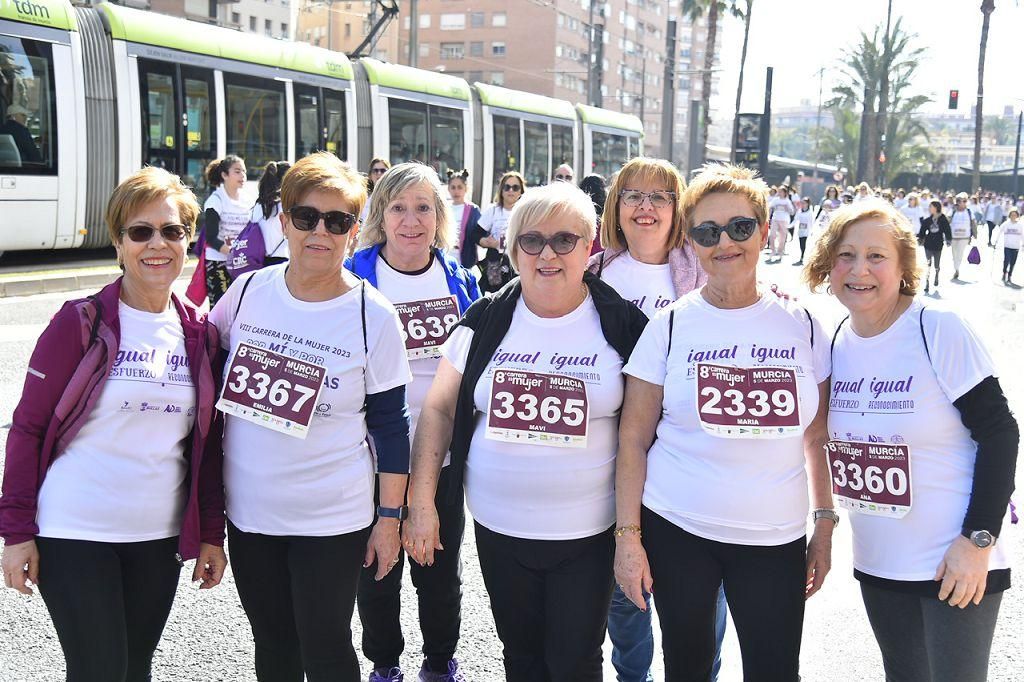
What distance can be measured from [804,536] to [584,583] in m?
0.64

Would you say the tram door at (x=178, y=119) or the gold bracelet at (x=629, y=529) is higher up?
the tram door at (x=178, y=119)

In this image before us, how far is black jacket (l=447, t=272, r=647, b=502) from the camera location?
2.83 meters

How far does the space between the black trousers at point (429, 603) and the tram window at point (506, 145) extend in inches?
710

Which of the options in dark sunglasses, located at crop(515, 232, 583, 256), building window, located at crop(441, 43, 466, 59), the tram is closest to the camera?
dark sunglasses, located at crop(515, 232, 583, 256)

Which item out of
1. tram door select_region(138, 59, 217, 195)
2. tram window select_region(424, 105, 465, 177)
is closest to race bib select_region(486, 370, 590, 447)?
tram door select_region(138, 59, 217, 195)

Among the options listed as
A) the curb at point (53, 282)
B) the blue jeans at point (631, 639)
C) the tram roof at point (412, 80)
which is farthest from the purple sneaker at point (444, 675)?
the tram roof at point (412, 80)

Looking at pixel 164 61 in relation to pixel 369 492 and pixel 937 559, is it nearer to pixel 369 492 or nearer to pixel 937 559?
pixel 369 492

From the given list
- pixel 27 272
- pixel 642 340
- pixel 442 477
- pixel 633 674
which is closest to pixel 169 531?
pixel 442 477

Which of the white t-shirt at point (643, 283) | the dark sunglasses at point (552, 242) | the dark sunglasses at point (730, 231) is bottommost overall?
the white t-shirt at point (643, 283)

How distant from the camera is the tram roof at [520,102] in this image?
2089cm

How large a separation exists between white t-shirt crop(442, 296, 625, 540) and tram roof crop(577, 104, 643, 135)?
907 inches

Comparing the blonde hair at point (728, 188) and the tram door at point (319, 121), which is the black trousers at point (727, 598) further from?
the tram door at point (319, 121)

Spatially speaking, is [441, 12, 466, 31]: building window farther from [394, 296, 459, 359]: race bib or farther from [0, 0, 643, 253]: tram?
[394, 296, 459, 359]: race bib

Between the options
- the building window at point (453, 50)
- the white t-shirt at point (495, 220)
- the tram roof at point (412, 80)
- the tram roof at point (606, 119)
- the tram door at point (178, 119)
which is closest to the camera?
the white t-shirt at point (495, 220)
